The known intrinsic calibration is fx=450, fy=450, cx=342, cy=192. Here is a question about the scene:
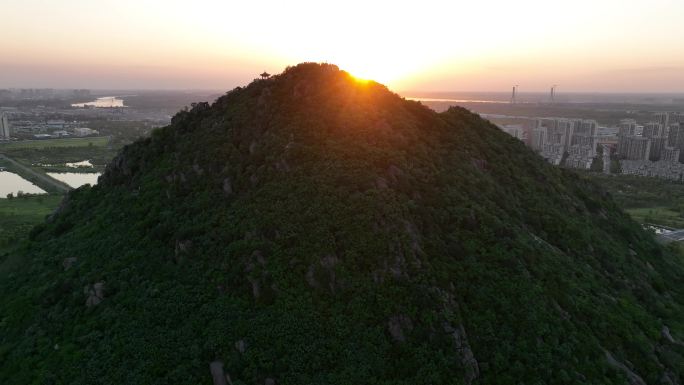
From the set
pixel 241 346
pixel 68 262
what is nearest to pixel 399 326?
pixel 241 346

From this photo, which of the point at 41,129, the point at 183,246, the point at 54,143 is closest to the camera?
the point at 183,246

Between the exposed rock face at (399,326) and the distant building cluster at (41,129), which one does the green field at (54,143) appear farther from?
the exposed rock face at (399,326)

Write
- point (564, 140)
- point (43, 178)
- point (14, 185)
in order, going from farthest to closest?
point (564, 140), point (43, 178), point (14, 185)

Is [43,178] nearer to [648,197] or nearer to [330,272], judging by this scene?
[330,272]

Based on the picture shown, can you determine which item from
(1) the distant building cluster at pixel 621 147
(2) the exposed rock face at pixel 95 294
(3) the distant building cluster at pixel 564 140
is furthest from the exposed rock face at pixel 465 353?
(3) the distant building cluster at pixel 564 140

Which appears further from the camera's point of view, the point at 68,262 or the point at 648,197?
the point at 648,197

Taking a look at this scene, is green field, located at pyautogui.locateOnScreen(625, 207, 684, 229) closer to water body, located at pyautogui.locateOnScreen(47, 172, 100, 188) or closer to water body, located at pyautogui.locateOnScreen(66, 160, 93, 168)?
water body, located at pyautogui.locateOnScreen(47, 172, 100, 188)

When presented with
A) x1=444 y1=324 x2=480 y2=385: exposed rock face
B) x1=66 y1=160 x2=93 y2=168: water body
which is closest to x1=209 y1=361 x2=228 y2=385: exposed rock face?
x1=444 y1=324 x2=480 y2=385: exposed rock face
